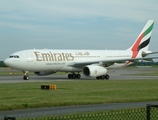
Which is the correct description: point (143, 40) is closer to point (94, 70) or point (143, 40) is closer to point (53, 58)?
point (94, 70)

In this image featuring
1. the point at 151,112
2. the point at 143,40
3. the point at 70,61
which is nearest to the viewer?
the point at 151,112

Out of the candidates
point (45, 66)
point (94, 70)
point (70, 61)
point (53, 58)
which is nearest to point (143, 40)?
point (70, 61)

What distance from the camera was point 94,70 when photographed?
43219 millimetres

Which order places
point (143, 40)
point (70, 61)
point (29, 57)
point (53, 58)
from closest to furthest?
point (29, 57) → point (53, 58) → point (70, 61) → point (143, 40)

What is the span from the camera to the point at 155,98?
2089cm

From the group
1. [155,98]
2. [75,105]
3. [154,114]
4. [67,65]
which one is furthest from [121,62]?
[154,114]

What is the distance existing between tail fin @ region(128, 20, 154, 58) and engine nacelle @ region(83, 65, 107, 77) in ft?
36.8

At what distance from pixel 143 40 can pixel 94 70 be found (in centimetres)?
1503

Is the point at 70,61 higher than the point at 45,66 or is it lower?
higher

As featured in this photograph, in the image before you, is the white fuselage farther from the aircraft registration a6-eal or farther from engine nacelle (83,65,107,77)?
engine nacelle (83,65,107,77)

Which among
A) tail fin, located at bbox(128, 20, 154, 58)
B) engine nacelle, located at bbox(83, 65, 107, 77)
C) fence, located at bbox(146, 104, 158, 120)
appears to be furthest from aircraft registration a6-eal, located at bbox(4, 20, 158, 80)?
fence, located at bbox(146, 104, 158, 120)

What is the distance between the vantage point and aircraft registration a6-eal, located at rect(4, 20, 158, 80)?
1654 inches

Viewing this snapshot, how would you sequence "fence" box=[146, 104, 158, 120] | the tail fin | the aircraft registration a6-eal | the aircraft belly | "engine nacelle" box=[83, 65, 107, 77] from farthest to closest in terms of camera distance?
the tail fin
"engine nacelle" box=[83, 65, 107, 77]
the aircraft belly
the aircraft registration a6-eal
"fence" box=[146, 104, 158, 120]

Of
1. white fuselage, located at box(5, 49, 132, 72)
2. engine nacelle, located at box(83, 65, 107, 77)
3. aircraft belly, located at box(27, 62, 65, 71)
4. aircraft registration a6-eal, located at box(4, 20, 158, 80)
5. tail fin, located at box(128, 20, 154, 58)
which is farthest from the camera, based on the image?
tail fin, located at box(128, 20, 154, 58)
